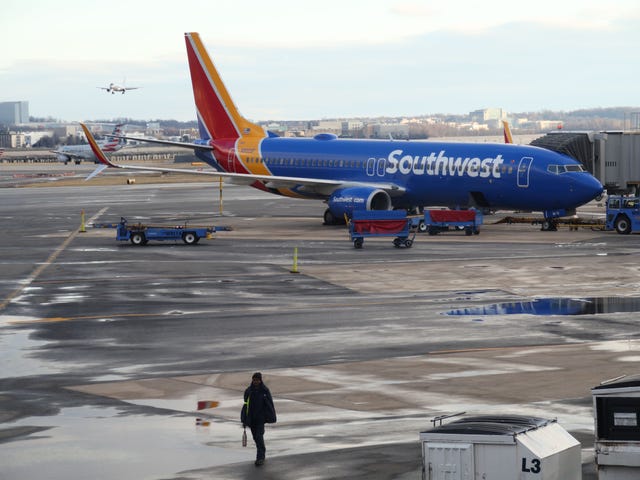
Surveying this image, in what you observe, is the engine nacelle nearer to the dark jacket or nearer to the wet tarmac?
the wet tarmac

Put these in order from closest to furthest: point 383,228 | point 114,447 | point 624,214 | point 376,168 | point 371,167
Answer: point 114,447 → point 383,228 → point 624,214 → point 376,168 → point 371,167

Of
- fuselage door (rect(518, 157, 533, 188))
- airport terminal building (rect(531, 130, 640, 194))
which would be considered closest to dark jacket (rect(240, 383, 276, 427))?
fuselage door (rect(518, 157, 533, 188))

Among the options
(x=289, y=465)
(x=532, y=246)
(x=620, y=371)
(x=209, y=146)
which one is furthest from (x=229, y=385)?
(x=209, y=146)

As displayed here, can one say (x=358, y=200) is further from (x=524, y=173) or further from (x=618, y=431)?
(x=618, y=431)

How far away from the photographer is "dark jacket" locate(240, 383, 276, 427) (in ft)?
67.6

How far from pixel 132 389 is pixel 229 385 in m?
2.27

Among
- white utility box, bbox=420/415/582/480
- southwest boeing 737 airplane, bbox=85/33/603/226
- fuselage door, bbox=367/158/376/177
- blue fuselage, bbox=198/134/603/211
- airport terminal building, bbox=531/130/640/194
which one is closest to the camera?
white utility box, bbox=420/415/582/480

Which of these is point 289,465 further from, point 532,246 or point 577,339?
point 532,246

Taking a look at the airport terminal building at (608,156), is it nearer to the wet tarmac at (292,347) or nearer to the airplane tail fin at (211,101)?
the wet tarmac at (292,347)

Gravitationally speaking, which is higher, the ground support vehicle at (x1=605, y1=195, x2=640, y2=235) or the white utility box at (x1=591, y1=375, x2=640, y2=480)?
the ground support vehicle at (x1=605, y1=195, x2=640, y2=235)

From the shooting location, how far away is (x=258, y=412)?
20672 mm

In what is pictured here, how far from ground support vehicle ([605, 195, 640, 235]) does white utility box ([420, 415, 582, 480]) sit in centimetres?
4706

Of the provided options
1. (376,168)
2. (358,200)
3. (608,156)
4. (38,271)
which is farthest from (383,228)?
(608,156)

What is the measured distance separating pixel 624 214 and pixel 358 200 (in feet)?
49.1
